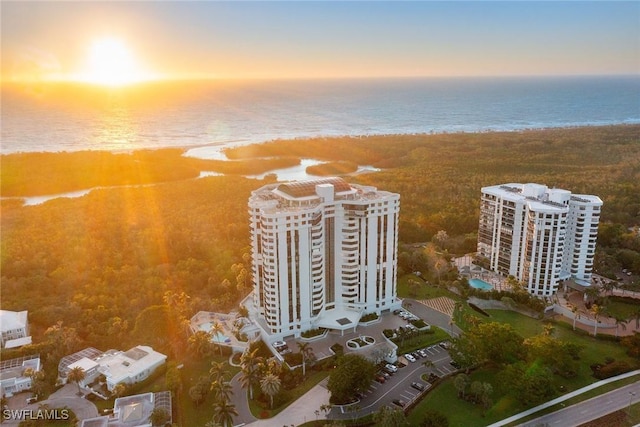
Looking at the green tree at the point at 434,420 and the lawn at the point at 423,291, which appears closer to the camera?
the green tree at the point at 434,420

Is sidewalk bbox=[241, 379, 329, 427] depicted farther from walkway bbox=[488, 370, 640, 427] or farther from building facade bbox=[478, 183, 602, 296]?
building facade bbox=[478, 183, 602, 296]

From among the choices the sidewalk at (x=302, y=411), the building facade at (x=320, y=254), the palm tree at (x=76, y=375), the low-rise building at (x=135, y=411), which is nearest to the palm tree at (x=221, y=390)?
the sidewalk at (x=302, y=411)

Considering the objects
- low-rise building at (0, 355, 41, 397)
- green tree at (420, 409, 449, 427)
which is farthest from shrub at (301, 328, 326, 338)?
Answer: low-rise building at (0, 355, 41, 397)

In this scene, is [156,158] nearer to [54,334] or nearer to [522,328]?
[54,334]

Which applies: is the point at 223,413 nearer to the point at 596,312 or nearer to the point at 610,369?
the point at 610,369

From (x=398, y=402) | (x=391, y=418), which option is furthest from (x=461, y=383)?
(x=391, y=418)

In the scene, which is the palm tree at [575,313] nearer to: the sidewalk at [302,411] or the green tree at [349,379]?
the green tree at [349,379]

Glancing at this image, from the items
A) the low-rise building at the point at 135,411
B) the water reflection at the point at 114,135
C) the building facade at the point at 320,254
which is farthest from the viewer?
the water reflection at the point at 114,135
